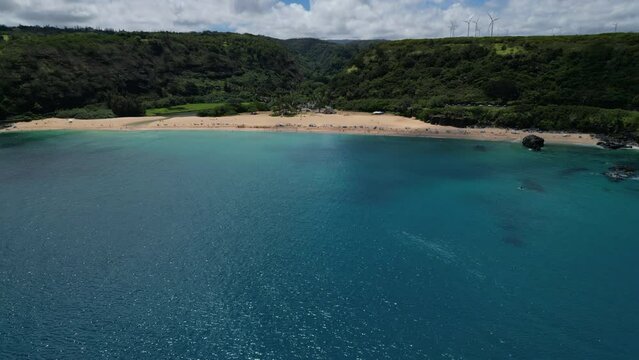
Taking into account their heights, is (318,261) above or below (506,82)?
below

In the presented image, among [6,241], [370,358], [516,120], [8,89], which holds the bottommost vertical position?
[370,358]

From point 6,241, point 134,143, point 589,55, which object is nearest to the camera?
point 6,241

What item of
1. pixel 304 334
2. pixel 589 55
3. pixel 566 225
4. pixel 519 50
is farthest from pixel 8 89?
pixel 589 55

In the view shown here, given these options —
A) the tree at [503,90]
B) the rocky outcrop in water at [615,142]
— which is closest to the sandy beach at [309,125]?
the rocky outcrop in water at [615,142]

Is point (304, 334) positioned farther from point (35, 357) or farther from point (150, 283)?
point (35, 357)

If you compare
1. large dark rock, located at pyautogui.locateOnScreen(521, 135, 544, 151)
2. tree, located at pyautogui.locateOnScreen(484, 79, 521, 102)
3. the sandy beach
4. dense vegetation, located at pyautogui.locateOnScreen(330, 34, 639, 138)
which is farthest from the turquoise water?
tree, located at pyautogui.locateOnScreen(484, 79, 521, 102)

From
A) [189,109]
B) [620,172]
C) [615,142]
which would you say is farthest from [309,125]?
[620,172]

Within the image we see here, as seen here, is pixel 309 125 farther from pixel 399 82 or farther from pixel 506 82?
pixel 506 82
